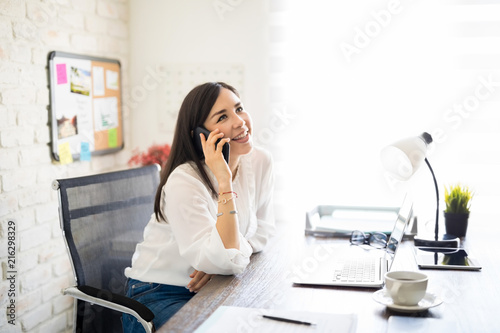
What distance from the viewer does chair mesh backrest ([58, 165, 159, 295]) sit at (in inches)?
67.4

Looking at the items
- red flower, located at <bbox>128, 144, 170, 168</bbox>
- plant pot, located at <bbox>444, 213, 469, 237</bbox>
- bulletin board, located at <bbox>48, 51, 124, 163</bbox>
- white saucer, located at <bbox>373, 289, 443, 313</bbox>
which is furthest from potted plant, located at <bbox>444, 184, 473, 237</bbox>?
bulletin board, located at <bbox>48, 51, 124, 163</bbox>

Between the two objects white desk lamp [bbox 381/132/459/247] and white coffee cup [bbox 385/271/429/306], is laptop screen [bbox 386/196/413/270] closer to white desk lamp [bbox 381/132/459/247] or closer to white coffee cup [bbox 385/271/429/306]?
white desk lamp [bbox 381/132/459/247]

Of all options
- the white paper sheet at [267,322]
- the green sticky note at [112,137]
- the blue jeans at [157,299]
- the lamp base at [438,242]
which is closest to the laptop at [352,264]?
the lamp base at [438,242]

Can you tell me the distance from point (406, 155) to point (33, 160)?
5.17 feet

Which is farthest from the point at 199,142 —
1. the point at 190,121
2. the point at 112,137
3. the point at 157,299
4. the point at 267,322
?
the point at 112,137

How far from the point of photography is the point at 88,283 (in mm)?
1739

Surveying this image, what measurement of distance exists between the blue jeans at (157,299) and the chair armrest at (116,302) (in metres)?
0.08

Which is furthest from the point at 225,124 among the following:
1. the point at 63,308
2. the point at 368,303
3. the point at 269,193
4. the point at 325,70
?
the point at 63,308

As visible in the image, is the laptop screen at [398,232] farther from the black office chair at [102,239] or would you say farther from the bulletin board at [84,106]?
the bulletin board at [84,106]

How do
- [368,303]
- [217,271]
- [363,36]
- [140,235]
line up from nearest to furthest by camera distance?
1. [368,303]
2. [217,271]
3. [140,235]
4. [363,36]

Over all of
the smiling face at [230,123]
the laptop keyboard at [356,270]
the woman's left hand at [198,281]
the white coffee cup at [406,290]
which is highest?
the smiling face at [230,123]

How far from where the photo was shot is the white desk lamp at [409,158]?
1.66 m

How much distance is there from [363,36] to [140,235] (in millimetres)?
1552

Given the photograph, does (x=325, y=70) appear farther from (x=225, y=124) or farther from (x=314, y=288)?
(x=314, y=288)
